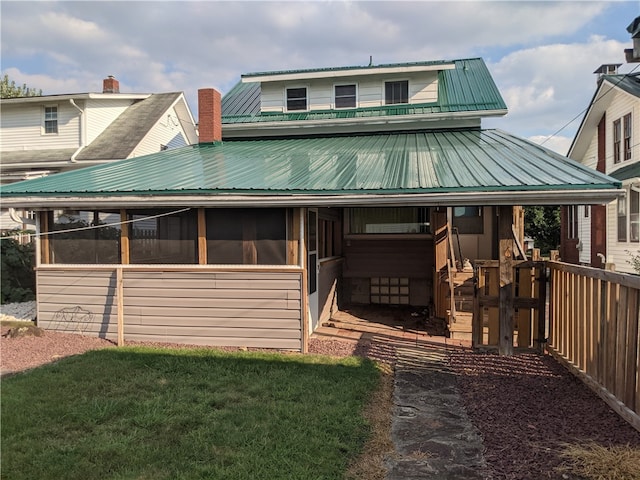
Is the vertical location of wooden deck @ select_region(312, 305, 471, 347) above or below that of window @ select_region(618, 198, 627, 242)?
below

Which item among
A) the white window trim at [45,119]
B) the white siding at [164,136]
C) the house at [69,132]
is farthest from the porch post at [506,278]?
the white window trim at [45,119]

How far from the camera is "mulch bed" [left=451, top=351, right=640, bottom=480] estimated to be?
3.89 metres

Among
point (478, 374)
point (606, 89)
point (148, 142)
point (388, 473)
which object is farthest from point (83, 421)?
point (606, 89)

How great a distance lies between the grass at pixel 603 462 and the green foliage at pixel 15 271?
504 inches

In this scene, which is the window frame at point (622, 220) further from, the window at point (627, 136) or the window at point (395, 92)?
the window at point (395, 92)

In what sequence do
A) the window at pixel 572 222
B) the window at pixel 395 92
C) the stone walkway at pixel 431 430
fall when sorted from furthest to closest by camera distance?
the window at pixel 572 222 < the window at pixel 395 92 < the stone walkway at pixel 431 430

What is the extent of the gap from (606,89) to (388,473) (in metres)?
17.5

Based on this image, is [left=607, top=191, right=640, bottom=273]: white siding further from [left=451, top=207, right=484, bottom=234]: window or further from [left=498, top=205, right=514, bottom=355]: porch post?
[left=498, top=205, right=514, bottom=355]: porch post

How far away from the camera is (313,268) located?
353 inches

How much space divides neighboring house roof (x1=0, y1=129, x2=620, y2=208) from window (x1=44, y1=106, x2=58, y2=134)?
9509 millimetres

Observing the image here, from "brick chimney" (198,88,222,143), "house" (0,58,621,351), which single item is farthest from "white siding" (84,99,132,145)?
"house" (0,58,621,351)

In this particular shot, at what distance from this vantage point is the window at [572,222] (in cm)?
2097

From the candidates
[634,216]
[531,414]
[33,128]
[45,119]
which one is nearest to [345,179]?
[531,414]

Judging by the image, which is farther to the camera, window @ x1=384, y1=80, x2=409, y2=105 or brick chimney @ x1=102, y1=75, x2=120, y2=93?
brick chimney @ x1=102, y1=75, x2=120, y2=93
